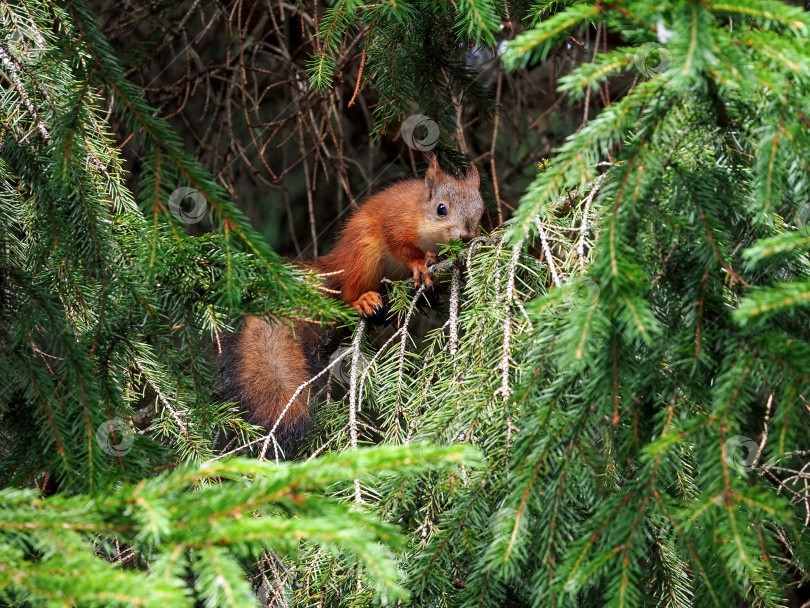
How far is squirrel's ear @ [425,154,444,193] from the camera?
7.51 ft

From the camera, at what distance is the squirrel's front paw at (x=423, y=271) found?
6.12ft

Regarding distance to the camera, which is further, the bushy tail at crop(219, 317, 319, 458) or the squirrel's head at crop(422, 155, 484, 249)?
the squirrel's head at crop(422, 155, 484, 249)

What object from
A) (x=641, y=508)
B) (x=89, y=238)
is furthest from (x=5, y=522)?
(x=641, y=508)

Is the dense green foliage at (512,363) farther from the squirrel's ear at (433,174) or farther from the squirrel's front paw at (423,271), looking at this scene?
the squirrel's ear at (433,174)

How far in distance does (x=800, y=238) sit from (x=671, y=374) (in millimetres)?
239

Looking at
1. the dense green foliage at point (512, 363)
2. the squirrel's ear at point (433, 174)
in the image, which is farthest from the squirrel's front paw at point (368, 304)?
the dense green foliage at point (512, 363)

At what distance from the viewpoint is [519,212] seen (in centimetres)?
83

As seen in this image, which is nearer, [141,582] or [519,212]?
[141,582]

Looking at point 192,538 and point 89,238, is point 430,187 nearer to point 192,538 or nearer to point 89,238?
point 89,238

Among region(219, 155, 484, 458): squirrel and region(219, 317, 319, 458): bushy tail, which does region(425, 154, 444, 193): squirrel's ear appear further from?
region(219, 317, 319, 458): bushy tail

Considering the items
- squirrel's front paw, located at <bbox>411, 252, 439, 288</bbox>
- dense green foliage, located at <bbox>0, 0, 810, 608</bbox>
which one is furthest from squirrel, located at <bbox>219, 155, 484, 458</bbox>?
dense green foliage, located at <bbox>0, 0, 810, 608</bbox>

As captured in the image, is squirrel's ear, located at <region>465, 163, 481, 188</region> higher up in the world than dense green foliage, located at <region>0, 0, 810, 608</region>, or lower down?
lower down

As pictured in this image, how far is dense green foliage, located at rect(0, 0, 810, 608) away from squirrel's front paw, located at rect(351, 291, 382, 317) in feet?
2.28

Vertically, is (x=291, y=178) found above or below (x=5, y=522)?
below
